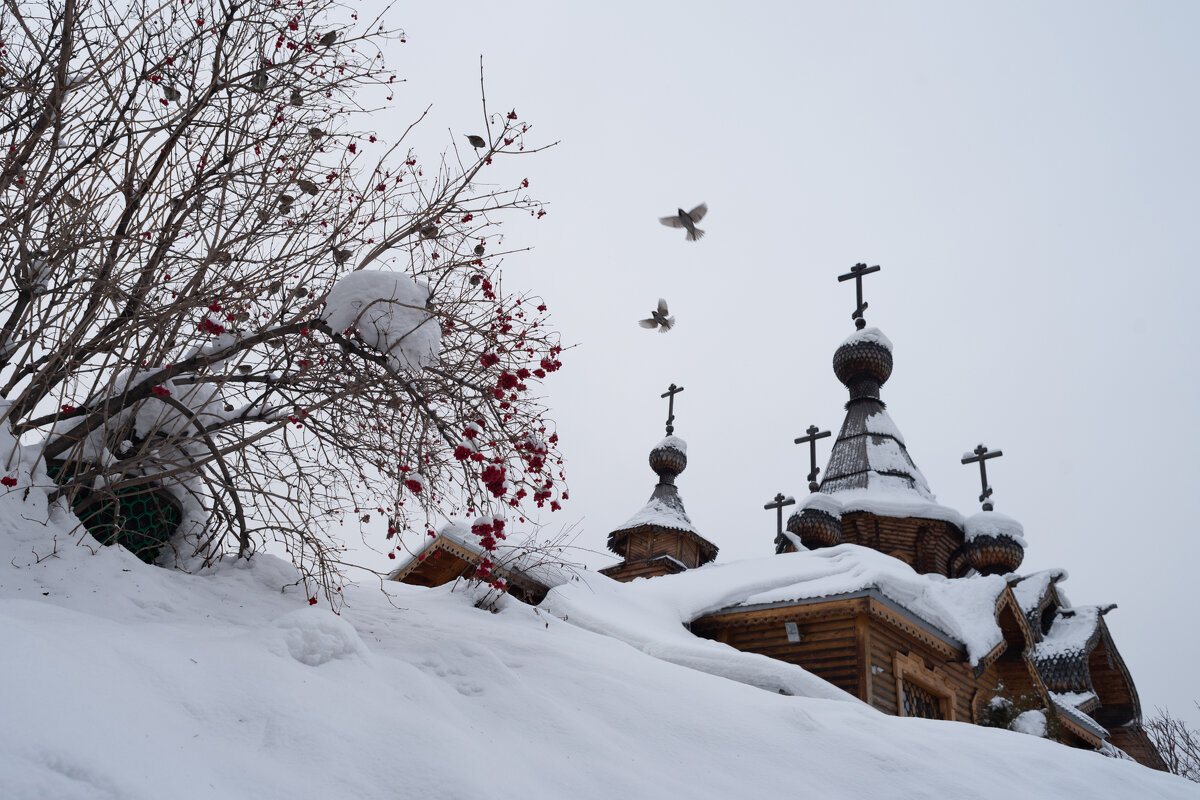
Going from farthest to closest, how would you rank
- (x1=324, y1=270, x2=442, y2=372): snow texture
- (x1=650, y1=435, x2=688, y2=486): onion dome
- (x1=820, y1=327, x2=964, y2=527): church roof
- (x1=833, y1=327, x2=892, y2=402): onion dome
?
(x1=650, y1=435, x2=688, y2=486): onion dome → (x1=833, y1=327, x2=892, y2=402): onion dome → (x1=820, y1=327, x2=964, y2=527): church roof → (x1=324, y1=270, x2=442, y2=372): snow texture

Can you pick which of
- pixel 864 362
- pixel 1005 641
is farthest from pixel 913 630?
pixel 864 362

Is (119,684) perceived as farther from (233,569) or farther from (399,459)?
(233,569)

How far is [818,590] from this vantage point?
1159 cm

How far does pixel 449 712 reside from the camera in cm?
404

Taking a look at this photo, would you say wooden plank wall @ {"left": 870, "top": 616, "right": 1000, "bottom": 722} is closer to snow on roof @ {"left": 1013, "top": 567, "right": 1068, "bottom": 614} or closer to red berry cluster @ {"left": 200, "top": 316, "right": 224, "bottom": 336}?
snow on roof @ {"left": 1013, "top": 567, "right": 1068, "bottom": 614}

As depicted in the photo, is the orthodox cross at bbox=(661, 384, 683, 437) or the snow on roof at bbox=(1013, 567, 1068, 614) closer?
the snow on roof at bbox=(1013, 567, 1068, 614)

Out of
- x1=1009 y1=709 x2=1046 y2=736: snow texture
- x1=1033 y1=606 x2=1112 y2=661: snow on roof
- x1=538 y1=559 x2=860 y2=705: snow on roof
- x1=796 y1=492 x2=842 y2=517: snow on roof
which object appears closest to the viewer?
x1=538 y1=559 x2=860 y2=705: snow on roof

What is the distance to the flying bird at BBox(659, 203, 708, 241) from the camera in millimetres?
8844

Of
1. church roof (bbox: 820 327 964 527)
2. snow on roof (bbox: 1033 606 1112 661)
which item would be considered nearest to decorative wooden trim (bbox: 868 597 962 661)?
snow on roof (bbox: 1033 606 1112 661)

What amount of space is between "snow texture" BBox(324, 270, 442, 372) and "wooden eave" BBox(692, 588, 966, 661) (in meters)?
8.33

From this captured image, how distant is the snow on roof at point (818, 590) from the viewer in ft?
37.7

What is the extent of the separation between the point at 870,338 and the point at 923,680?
13042 millimetres

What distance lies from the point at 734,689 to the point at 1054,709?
11.0 metres

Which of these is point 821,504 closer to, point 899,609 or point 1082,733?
point 1082,733
